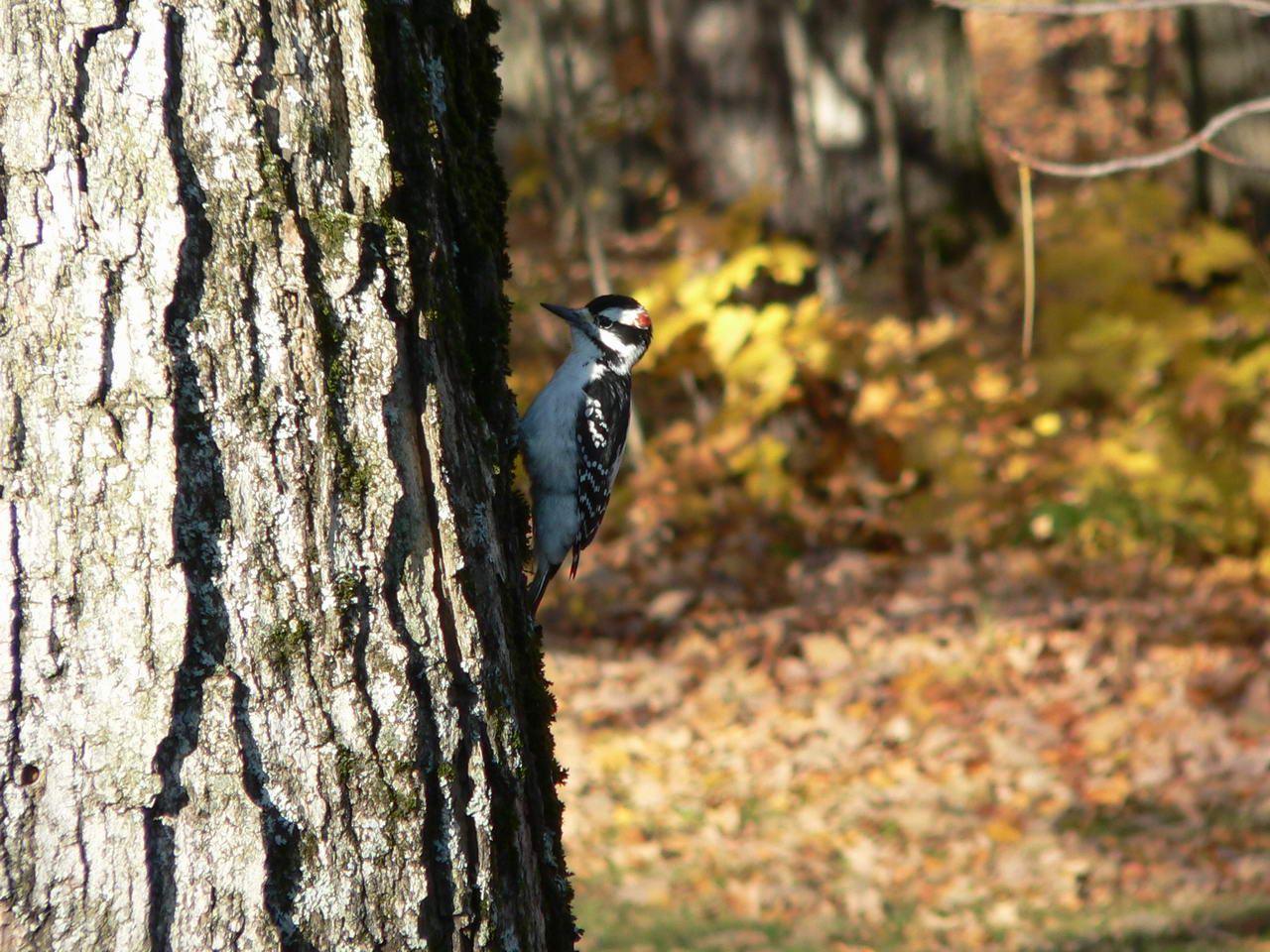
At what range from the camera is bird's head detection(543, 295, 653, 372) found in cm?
521

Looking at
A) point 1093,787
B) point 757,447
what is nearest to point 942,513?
point 757,447

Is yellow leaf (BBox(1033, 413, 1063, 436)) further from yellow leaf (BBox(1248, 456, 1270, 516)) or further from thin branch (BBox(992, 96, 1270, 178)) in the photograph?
thin branch (BBox(992, 96, 1270, 178))

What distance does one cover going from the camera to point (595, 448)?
4891 millimetres

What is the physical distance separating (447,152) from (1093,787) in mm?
4788

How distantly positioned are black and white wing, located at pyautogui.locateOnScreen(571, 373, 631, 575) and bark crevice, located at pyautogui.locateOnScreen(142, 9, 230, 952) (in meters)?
3.17

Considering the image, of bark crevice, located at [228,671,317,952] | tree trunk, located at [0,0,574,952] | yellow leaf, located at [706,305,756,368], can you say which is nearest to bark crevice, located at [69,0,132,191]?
tree trunk, located at [0,0,574,952]

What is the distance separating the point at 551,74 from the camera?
9648 millimetres

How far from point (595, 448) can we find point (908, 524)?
3.73 metres

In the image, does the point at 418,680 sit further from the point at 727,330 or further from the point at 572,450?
the point at 727,330

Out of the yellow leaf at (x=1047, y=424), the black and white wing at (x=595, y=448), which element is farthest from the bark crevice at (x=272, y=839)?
the yellow leaf at (x=1047, y=424)

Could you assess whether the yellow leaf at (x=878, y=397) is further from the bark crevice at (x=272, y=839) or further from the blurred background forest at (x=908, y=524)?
the bark crevice at (x=272, y=839)

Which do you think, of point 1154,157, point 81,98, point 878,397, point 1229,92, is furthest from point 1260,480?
point 81,98

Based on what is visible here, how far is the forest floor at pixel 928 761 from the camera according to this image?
5.04 metres

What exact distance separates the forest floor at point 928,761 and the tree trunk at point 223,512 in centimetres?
341
